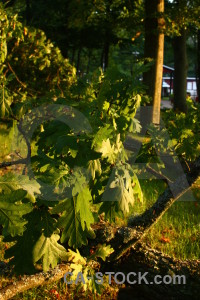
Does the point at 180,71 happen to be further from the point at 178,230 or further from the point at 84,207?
the point at 84,207

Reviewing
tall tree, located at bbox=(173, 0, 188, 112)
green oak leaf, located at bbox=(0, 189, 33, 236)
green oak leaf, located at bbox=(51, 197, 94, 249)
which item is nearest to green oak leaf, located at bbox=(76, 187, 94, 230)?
green oak leaf, located at bbox=(51, 197, 94, 249)

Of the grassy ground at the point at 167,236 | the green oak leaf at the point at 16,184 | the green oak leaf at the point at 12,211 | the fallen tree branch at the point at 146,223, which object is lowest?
the grassy ground at the point at 167,236

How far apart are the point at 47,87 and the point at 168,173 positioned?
4076mm


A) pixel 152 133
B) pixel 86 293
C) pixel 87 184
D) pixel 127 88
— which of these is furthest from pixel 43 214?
pixel 152 133

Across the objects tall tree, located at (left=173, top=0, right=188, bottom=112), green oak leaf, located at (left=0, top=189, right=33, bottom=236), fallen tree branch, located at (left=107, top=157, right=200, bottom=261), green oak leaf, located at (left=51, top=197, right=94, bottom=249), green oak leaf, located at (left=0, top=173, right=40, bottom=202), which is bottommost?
→ fallen tree branch, located at (left=107, top=157, right=200, bottom=261)

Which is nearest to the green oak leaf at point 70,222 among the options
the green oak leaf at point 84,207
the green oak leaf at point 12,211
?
the green oak leaf at point 84,207

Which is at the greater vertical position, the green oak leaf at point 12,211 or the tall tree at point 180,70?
the tall tree at point 180,70

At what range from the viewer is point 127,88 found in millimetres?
2727

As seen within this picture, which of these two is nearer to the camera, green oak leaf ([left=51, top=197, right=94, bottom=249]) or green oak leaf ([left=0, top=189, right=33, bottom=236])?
green oak leaf ([left=0, top=189, right=33, bottom=236])

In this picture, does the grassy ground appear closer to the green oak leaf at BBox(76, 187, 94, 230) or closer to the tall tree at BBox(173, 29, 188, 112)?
the green oak leaf at BBox(76, 187, 94, 230)

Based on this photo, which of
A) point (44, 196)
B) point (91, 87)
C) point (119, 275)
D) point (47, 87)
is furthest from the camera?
point (47, 87)

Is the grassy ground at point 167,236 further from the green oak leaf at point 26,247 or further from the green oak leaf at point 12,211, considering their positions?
the green oak leaf at point 12,211

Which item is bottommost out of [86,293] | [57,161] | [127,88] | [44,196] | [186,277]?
[86,293]

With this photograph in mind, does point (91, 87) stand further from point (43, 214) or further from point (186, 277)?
point (186, 277)
